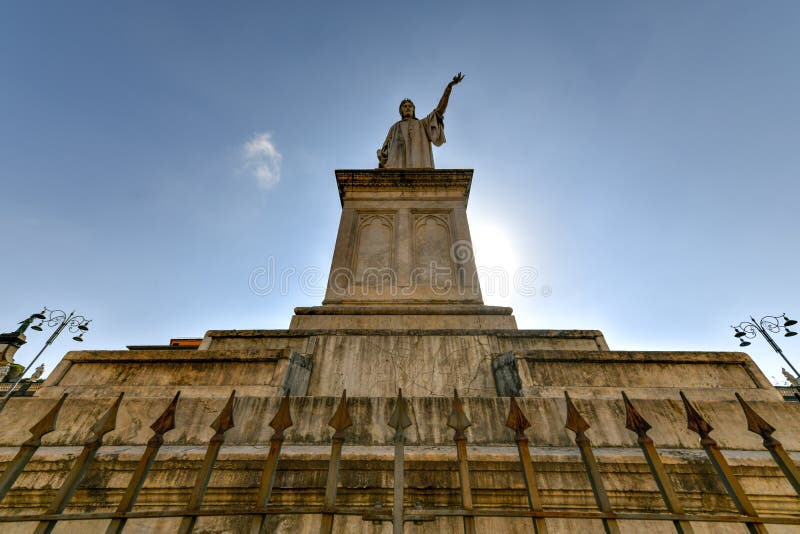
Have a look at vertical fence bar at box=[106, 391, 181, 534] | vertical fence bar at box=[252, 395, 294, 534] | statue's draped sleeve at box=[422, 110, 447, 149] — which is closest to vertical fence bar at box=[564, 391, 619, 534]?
vertical fence bar at box=[252, 395, 294, 534]

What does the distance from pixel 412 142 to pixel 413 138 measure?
153 millimetres

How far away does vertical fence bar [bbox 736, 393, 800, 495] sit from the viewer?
166 cm

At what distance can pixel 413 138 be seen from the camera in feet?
29.8

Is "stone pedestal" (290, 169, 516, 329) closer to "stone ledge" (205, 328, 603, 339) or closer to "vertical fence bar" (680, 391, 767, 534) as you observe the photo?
"stone ledge" (205, 328, 603, 339)

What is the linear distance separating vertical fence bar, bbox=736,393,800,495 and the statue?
7.45m

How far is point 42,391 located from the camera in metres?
Result: 3.48

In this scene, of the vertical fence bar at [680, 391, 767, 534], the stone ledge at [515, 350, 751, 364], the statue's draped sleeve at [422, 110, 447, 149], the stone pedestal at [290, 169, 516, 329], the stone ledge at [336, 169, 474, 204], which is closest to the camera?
the vertical fence bar at [680, 391, 767, 534]

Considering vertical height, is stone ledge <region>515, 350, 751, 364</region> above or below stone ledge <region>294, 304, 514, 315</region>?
below

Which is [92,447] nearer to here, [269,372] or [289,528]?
[289,528]

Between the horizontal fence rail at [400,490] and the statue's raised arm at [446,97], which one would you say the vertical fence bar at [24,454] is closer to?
the horizontal fence rail at [400,490]

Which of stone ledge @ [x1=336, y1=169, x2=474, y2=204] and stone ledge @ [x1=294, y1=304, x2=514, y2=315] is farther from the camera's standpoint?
stone ledge @ [x1=336, y1=169, x2=474, y2=204]

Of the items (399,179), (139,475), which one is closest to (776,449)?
(139,475)

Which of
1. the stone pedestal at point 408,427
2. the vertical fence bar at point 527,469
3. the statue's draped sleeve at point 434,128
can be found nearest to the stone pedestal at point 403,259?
the stone pedestal at point 408,427

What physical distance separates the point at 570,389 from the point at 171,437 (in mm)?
3435
